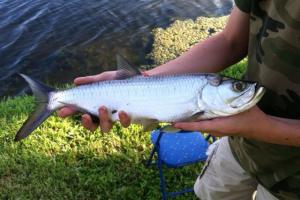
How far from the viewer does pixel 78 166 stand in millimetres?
4699

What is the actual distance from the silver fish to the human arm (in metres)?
0.05

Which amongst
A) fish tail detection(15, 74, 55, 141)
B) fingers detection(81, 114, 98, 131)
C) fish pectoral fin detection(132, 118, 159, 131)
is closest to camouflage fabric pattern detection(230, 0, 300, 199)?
fish pectoral fin detection(132, 118, 159, 131)

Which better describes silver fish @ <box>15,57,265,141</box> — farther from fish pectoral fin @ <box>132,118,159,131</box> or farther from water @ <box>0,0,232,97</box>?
water @ <box>0,0,232,97</box>

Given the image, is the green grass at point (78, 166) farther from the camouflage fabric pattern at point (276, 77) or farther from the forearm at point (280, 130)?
the forearm at point (280, 130)

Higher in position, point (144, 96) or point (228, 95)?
point (228, 95)

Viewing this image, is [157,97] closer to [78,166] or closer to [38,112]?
[38,112]

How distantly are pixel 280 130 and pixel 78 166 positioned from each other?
3.01 metres

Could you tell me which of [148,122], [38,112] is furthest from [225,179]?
[38,112]

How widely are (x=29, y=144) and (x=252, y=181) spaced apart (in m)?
3.03

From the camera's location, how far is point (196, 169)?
15.0 ft

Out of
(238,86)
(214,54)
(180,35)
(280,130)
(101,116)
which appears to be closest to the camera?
(280,130)

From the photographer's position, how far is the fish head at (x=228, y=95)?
2090 mm

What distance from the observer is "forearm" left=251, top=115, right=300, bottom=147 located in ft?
6.79

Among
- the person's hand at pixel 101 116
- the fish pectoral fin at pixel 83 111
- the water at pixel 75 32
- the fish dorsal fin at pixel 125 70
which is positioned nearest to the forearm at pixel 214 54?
the fish dorsal fin at pixel 125 70
